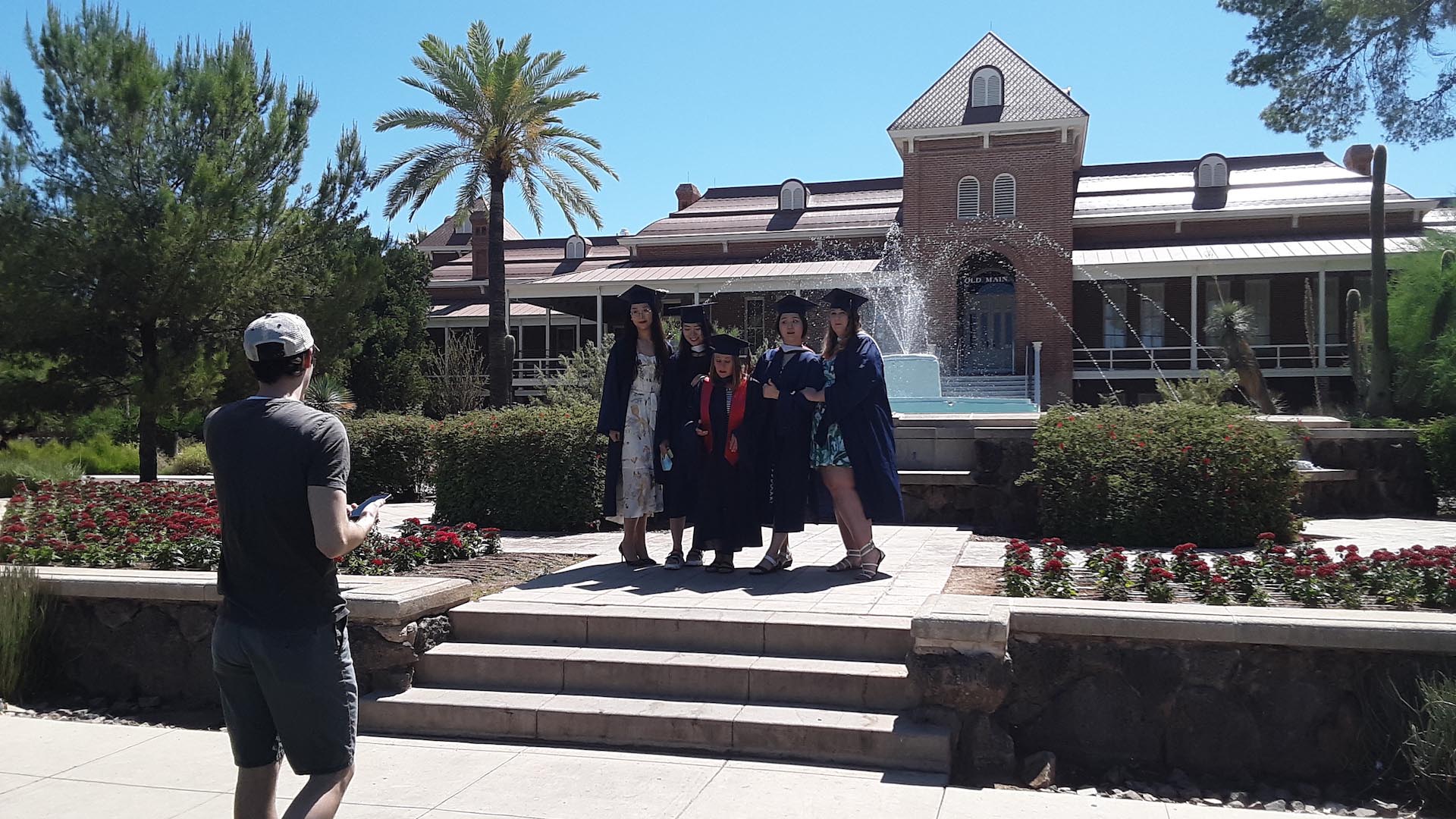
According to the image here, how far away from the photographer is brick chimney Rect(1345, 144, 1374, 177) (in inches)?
1350

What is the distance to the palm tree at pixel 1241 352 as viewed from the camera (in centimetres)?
1998

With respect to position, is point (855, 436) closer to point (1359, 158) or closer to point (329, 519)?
point (329, 519)

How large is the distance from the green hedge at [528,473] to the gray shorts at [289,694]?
675cm

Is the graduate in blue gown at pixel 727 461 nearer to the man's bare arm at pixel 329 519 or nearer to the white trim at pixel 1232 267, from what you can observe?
the man's bare arm at pixel 329 519

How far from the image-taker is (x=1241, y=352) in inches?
798

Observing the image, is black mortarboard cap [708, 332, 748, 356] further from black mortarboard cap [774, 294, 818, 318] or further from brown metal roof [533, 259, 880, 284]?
brown metal roof [533, 259, 880, 284]

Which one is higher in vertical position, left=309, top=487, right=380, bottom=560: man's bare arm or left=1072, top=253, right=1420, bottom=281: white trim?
left=1072, top=253, right=1420, bottom=281: white trim

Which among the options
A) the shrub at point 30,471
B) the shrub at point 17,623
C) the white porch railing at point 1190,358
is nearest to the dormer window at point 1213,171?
the white porch railing at point 1190,358

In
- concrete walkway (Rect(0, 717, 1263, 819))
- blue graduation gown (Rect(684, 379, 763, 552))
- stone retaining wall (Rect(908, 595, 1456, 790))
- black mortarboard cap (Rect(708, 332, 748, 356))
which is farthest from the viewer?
black mortarboard cap (Rect(708, 332, 748, 356))

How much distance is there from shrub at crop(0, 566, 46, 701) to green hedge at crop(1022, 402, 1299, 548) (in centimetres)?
717

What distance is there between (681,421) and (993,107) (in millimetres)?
25237

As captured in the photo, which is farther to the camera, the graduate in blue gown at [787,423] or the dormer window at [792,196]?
the dormer window at [792,196]

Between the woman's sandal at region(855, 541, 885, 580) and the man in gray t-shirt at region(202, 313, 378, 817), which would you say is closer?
the man in gray t-shirt at region(202, 313, 378, 817)

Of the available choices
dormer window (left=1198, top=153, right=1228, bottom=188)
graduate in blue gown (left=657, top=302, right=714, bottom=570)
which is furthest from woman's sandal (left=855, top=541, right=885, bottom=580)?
dormer window (left=1198, top=153, right=1228, bottom=188)
